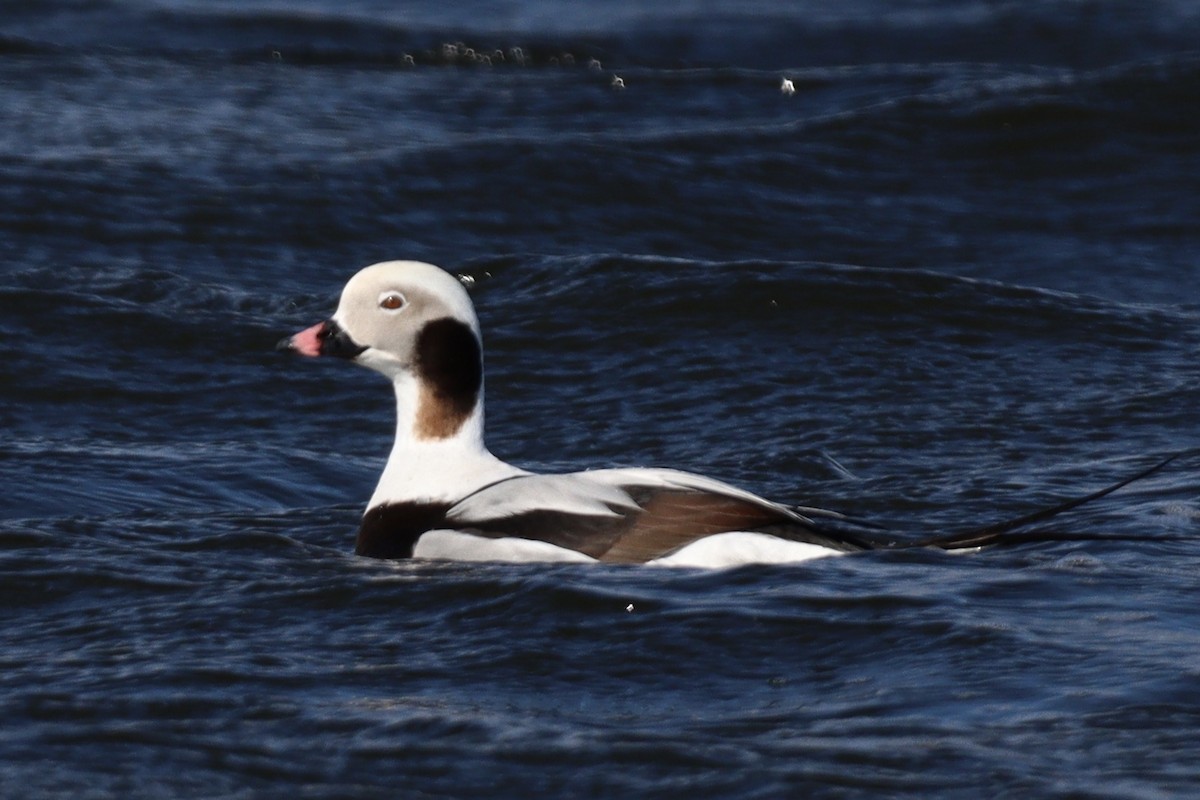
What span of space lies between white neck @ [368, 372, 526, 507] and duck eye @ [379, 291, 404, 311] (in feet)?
0.72

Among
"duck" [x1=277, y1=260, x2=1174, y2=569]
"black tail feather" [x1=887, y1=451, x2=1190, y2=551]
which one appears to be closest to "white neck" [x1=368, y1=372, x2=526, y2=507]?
"duck" [x1=277, y1=260, x2=1174, y2=569]

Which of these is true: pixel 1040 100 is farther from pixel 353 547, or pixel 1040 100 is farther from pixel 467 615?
pixel 467 615

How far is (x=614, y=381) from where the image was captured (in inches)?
365

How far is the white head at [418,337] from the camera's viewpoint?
257 inches

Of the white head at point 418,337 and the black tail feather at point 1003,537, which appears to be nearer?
the black tail feather at point 1003,537

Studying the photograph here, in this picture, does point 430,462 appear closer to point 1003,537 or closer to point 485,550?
point 485,550

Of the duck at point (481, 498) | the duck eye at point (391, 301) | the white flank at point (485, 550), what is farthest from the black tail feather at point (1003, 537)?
the duck eye at point (391, 301)

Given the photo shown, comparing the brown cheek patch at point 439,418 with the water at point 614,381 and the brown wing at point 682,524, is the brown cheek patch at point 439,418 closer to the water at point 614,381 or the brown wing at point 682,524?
the water at point 614,381

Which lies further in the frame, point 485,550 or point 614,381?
point 614,381

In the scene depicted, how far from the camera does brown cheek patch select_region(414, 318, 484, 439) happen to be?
6.55 m

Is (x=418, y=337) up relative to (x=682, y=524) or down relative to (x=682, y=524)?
up

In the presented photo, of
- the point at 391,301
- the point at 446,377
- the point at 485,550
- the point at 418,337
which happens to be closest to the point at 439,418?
the point at 446,377

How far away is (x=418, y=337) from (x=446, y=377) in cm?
15

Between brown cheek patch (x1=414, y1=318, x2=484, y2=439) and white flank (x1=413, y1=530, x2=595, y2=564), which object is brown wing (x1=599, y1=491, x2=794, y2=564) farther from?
brown cheek patch (x1=414, y1=318, x2=484, y2=439)
